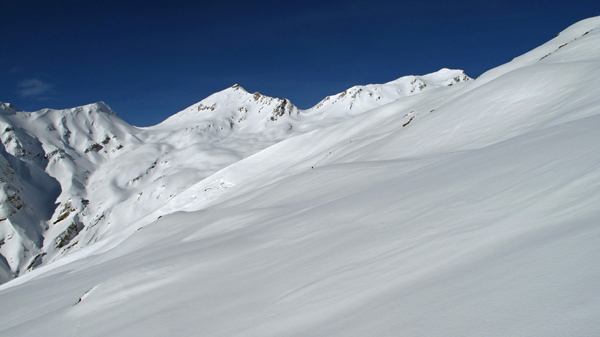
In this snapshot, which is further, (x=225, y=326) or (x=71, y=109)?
(x=71, y=109)

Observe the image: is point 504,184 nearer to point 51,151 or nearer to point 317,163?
point 317,163

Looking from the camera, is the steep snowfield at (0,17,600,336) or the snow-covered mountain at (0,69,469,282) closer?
the steep snowfield at (0,17,600,336)

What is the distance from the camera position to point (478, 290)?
8.16 ft

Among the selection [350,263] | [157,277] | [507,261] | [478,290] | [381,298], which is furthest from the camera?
[157,277]

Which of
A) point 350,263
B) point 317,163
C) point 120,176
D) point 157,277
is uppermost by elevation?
point 120,176

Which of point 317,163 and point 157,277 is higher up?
point 317,163

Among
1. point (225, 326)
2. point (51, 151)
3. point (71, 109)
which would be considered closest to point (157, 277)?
point (225, 326)

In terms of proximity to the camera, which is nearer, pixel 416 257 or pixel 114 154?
pixel 416 257

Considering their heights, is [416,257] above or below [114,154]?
below

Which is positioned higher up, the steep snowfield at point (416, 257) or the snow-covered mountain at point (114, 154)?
the snow-covered mountain at point (114, 154)

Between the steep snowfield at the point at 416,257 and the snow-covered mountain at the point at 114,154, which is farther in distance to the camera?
the snow-covered mountain at the point at 114,154

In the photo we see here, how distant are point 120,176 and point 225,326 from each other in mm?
140617

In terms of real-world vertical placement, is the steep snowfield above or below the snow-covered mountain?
below

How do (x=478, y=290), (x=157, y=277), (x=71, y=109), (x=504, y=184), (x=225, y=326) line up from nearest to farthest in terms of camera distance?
(x=478, y=290), (x=225, y=326), (x=504, y=184), (x=157, y=277), (x=71, y=109)
